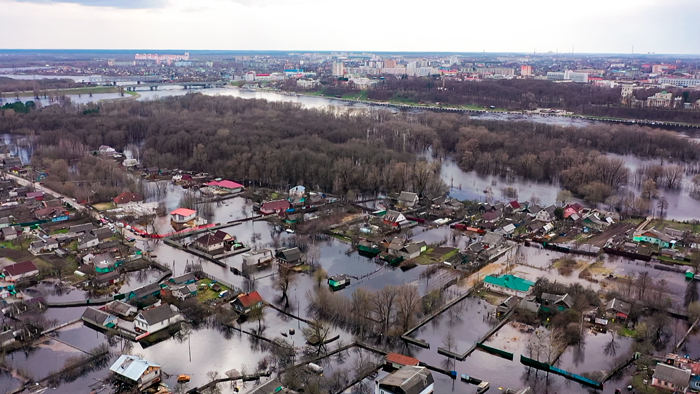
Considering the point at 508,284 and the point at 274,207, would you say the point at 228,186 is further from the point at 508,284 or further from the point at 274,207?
the point at 508,284

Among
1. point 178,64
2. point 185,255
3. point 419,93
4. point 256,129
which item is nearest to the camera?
point 185,255

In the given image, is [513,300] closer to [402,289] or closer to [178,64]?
[402,289]

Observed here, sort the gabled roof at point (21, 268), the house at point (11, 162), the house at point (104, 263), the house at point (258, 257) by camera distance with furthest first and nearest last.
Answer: the house at point (11, 162), the house at point (258, 257), the house at point (104, 263), the gabled roof at point (21, 268)

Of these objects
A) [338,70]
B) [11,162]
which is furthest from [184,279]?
[338,70]

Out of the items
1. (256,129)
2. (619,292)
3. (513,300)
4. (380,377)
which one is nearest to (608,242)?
(619,292)

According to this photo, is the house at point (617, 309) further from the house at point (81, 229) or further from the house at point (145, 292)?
the house at point (81, 229)

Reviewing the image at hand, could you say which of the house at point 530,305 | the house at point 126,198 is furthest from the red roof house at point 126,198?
the house at point 530,305

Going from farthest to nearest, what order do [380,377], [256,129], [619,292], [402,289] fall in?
[256,129]
[619,292]
[402,289]
[380,377]
